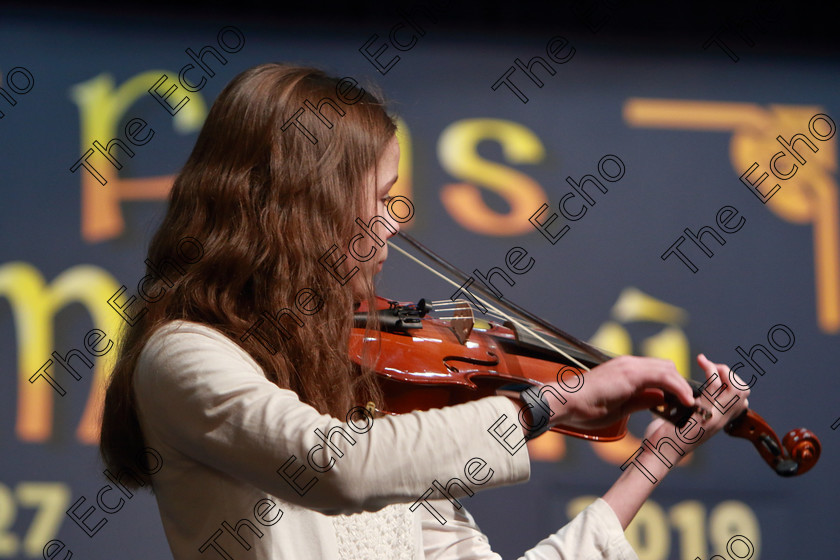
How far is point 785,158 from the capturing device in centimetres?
188

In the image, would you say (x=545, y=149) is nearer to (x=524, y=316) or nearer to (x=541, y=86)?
(x=541, y=86)

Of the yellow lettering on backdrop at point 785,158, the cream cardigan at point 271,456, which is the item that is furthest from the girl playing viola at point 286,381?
the yellow lettering on backdrop at point 785,158

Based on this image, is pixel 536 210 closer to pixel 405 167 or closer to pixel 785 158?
pixel 405 167

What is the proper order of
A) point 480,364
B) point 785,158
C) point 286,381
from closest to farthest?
1. point 286,381
2. point 480,364
3. point 785,158

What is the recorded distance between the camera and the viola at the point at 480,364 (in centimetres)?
89

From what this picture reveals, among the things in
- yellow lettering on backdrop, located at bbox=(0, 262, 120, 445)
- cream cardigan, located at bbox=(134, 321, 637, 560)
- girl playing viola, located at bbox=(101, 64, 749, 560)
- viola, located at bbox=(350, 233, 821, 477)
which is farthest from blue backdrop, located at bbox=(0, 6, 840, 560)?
cream cardigan, located at bbox=(134, 321, 637, 560)

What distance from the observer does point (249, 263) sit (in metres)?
0.79

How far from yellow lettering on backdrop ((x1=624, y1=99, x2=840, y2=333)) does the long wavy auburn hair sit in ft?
3.91

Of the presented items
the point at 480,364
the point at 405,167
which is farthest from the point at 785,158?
the point at 480,364

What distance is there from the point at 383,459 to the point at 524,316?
0.47m

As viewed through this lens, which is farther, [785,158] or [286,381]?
[785,158]

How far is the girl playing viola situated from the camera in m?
0.62

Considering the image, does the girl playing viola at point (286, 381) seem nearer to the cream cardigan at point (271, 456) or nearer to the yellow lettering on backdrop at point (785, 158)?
the cream cardigan at point (271, 456)

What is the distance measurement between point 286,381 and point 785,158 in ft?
4.93
